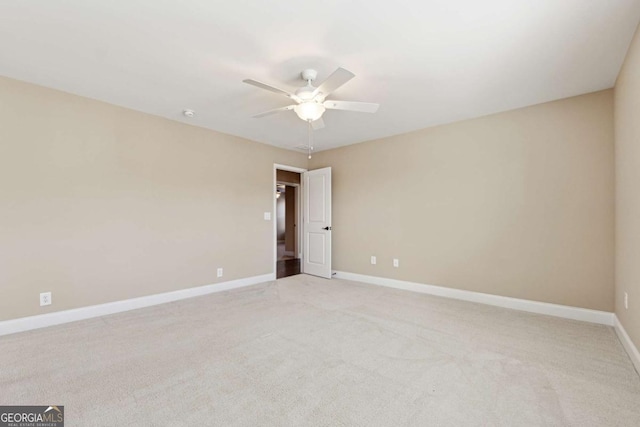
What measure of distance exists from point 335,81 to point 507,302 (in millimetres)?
3308

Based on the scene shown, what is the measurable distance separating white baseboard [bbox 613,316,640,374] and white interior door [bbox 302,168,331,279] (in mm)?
3611

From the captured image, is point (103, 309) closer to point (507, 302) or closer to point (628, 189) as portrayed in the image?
point (507, 302)

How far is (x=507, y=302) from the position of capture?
3459mm

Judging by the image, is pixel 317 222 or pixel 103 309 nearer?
pixel 103 309

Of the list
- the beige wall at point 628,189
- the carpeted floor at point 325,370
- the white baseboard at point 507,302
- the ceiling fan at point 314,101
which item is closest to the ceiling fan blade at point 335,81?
the ceiling fan at point 314,101

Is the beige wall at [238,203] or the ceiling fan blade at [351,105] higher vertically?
the ceiling fan blade at [351,105]

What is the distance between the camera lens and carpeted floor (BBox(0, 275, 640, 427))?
160cm

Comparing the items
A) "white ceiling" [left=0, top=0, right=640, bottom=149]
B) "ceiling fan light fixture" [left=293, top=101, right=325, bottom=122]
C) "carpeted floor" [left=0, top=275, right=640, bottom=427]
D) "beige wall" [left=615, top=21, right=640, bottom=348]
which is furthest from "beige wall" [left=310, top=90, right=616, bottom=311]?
"ceiling fan light fixture" [left=293, top=101, right=325, bottom=122]

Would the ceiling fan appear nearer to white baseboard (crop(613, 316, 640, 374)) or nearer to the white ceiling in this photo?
the white ceiling

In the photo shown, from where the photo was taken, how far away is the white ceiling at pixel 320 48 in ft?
5.91

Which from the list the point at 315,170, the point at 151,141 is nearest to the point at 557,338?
the point at 315,170

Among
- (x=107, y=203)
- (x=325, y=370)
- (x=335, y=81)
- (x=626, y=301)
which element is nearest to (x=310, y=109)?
(x=335, y=81)

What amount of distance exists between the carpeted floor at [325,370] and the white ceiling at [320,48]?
7.97ft

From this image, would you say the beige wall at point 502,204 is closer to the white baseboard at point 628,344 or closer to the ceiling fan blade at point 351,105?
the white baseboard at point 628,344
